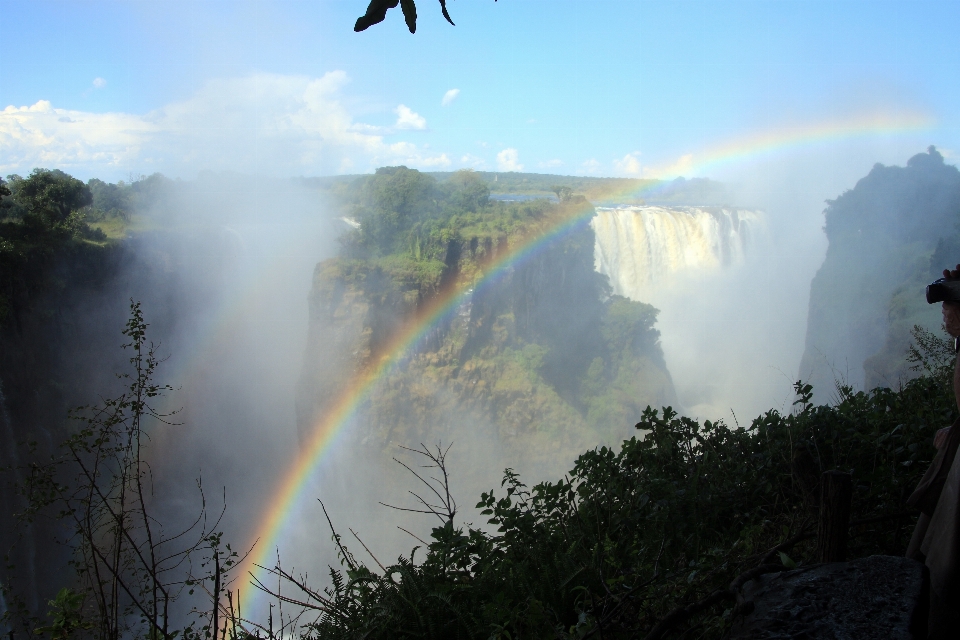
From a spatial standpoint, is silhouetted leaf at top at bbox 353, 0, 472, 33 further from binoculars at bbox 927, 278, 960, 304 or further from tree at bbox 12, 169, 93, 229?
tree at bbox 12, 169, 93, 229

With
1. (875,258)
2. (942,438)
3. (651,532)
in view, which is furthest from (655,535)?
(875,258)

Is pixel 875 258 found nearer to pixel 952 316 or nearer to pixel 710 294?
pixel 710 294

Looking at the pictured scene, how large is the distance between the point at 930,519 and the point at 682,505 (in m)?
1.54

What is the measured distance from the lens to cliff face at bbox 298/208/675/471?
2694 cm

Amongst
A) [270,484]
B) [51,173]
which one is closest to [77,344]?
[51,173]

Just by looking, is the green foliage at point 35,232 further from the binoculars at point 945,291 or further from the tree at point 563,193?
the tree at point 563,193

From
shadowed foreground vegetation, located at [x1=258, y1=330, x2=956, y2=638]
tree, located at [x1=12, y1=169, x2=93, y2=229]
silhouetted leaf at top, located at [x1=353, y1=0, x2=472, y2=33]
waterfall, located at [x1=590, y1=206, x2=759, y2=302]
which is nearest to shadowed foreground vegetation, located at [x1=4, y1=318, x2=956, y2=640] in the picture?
shadowed foreground vegetation, located at [x1=258, y1=330, x2=956, y2=638]

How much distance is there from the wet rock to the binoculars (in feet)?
2.91

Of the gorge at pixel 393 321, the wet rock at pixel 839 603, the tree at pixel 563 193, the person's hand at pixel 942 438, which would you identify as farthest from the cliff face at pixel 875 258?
the wet rock at pixel 839 603

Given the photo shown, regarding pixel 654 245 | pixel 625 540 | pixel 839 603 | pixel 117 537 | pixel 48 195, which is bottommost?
pixel 625 540

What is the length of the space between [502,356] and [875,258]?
18.1m

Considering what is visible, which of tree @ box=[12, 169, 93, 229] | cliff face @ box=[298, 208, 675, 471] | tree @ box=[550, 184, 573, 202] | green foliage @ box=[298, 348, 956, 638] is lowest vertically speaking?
cliff face @ box=[298, 208, 675, 471]

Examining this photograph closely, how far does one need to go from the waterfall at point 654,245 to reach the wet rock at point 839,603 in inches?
1319

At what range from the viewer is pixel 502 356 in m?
30.7
